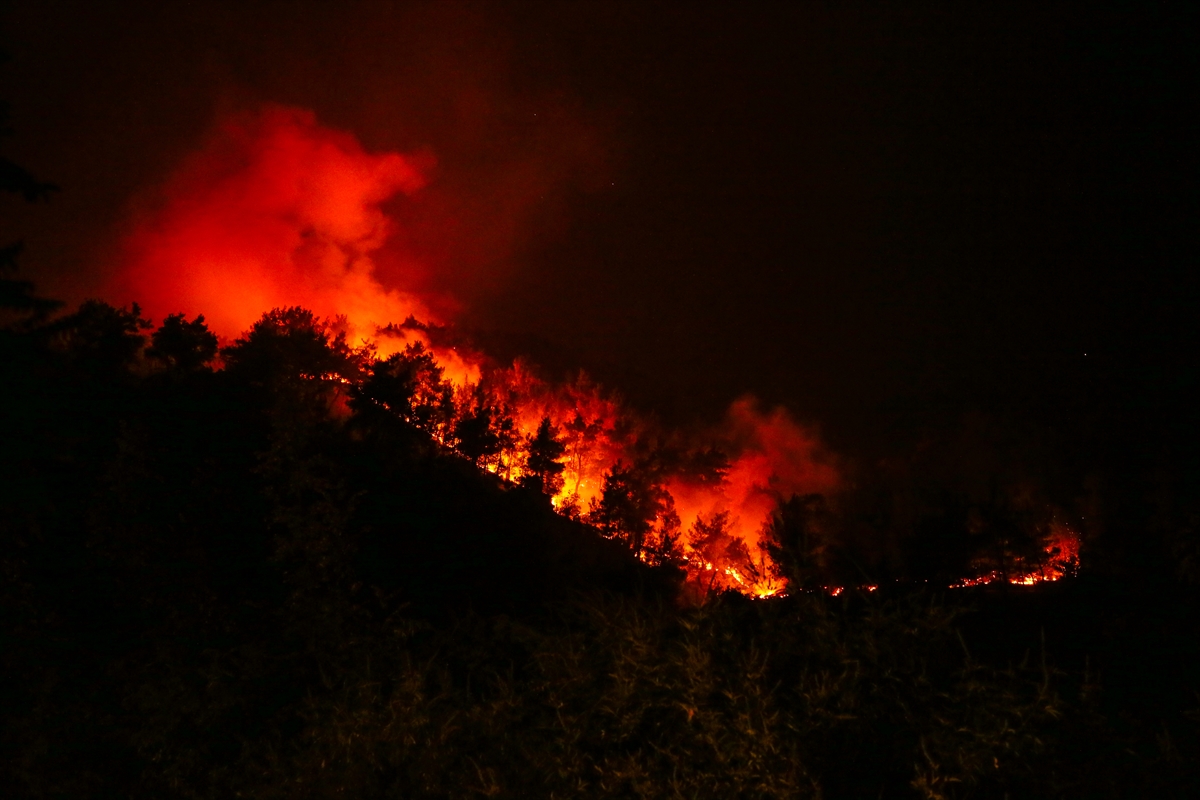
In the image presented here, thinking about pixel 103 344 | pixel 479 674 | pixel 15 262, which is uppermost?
pixel 103 344

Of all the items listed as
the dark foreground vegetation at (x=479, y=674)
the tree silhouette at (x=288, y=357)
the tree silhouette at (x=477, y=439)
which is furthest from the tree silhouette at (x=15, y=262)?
the tree silhouette at (x=477, y=439)

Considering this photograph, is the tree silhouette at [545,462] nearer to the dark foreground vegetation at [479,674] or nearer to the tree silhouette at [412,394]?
the tree silhouette at [412,394]

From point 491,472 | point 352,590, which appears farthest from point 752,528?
point 352,590

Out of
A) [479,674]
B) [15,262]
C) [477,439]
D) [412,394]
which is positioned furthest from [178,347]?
[479,674]

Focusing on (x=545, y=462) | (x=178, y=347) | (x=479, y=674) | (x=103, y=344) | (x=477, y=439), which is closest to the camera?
(x=479, y=674)

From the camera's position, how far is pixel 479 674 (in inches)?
313

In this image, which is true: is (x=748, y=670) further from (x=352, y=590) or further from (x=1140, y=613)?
(x=1140, y=613)

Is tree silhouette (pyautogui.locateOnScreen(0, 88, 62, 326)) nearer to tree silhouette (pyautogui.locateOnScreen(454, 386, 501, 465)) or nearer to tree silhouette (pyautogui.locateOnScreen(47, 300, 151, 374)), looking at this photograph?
tree silhouette (pyautogui.locateOnScreen(47, 300, 151, 374))

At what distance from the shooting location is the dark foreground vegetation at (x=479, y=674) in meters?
5.15

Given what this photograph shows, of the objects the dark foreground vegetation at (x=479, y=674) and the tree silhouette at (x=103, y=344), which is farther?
the tree silhouette at (x=103, y=344)

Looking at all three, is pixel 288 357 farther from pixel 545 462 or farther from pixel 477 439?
pixel 545 462

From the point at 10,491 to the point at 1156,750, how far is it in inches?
463

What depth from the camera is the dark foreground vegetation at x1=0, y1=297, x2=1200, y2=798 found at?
5.15 m

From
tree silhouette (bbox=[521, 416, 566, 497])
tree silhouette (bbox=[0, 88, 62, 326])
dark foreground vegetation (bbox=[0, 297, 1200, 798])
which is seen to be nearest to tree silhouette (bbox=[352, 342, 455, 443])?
tree silhouette (bbox=[521, 416, 566, 497])
